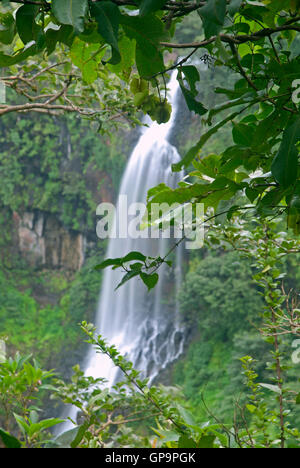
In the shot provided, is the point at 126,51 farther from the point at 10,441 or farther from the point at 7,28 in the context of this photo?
the point at 10,441

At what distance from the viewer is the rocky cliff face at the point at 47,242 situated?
8.32 metres

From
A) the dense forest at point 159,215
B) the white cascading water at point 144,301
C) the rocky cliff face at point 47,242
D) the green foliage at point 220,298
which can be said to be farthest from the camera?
the rocky cliff face at point 47,242

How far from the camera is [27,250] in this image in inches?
→ 329

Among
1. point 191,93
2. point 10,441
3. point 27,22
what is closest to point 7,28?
point 27,22

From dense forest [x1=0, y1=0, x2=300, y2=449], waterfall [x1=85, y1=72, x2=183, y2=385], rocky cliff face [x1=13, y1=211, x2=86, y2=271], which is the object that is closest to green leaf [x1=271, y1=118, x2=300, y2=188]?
dense forest [x1=0, y1=0, x2=300, y2=449]

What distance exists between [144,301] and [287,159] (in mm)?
7262

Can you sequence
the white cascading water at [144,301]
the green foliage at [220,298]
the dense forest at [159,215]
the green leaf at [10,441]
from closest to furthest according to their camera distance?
the green leaf at [10,441] → the dense forest at [159,215] → the green foliage at [220,298] → the white cascading water at [144,301]

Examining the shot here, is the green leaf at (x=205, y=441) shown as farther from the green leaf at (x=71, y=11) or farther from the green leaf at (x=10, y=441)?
the green leaf at (x=71, y=11)

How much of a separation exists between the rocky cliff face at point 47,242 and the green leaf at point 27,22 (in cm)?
808

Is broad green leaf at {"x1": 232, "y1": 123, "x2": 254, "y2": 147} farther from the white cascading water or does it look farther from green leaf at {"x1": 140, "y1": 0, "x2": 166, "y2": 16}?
the white cascading water

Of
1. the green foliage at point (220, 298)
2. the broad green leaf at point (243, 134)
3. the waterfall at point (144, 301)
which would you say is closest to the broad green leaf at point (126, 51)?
the broad green leaf at point (243, 134)

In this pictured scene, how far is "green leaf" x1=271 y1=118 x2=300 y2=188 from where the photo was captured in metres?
0.27

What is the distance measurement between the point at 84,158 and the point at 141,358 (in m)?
4.05

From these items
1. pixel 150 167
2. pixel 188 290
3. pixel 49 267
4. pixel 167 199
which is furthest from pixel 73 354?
pixel 167 199
